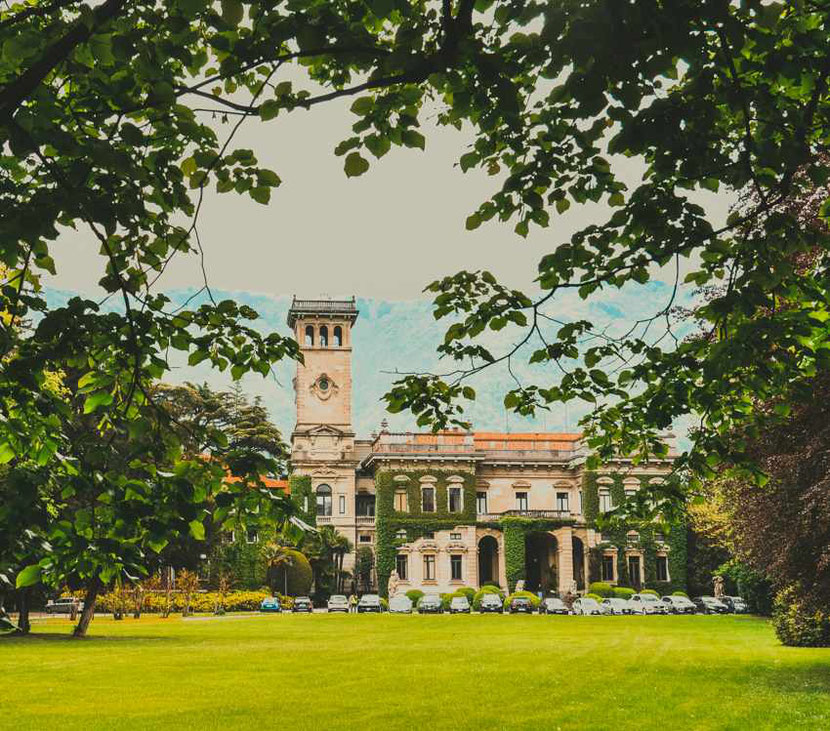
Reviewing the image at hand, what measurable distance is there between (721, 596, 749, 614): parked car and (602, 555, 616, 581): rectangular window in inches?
351

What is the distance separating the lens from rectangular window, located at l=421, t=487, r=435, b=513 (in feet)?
199

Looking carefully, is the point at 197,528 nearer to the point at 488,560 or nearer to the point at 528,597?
the point at 528,597

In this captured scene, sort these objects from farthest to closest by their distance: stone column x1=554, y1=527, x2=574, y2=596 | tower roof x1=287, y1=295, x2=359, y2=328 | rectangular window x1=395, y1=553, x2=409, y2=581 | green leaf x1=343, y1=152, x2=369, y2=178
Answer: tower roof x1=287, y1=295, x2=359, y2=328, rectangular window x1=395, y1=553, x2=409, y2=581, stone column x1=554, y1=527, x2=574, y2=596, green leaf x1=343, y1=152, x2=369, y2=178

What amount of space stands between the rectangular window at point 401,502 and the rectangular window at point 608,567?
1290 cm

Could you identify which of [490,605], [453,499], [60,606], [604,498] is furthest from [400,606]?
[60,606]

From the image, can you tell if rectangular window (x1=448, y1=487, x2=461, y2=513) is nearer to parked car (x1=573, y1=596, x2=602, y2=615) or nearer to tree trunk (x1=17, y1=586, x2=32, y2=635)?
parked car (x1=573, y1=596, x2=602, y2=615)

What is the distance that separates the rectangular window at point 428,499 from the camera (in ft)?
199

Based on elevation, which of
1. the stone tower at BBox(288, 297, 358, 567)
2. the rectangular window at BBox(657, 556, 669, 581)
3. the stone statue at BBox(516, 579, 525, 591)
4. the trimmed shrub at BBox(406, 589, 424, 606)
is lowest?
the trimmed shrub at BBox(406, 589, 424, 606)

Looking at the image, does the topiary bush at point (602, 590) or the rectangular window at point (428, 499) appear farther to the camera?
the rectangular window at point (428, 499)

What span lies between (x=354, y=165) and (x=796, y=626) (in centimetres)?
2165

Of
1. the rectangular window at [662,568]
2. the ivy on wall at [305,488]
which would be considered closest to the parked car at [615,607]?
the rectangular window at [662,568]

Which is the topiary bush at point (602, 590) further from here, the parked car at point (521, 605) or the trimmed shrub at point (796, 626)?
the trimmed shrub at point (796, 626)

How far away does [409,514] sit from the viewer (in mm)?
60375

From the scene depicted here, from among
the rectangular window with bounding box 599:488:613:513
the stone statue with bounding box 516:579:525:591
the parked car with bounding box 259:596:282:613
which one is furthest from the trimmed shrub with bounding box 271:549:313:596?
the rectangular window with bounding box 599:488:613:513
